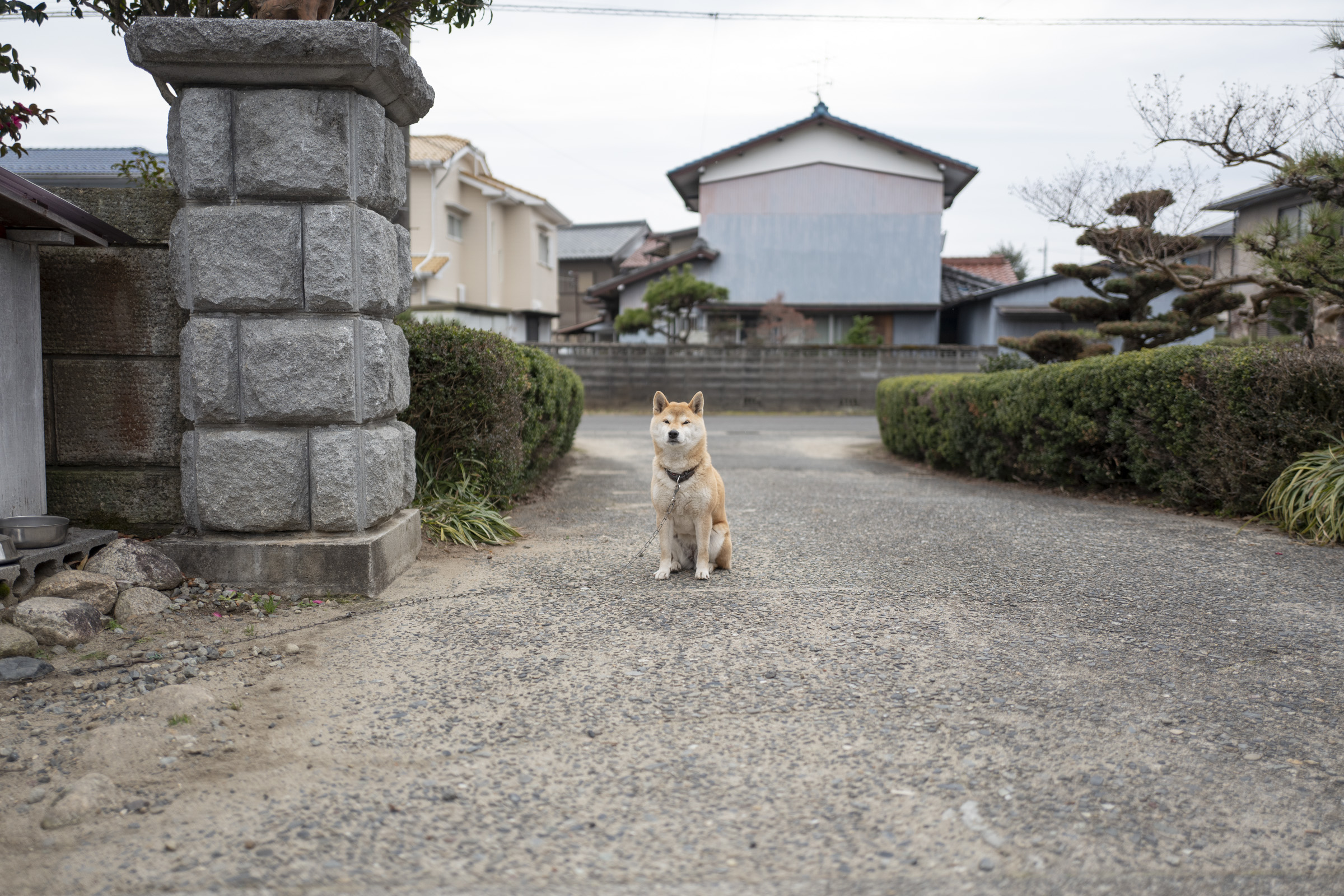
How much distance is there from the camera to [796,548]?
577 cm

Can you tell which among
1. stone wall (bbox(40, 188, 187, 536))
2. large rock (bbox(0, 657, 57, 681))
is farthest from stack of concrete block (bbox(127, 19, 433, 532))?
large rock (bbox(0, 657, 57, 681))

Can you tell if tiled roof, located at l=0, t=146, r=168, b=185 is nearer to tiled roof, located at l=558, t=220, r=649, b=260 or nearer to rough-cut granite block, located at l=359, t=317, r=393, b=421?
rough-cut granite block, located at l=359, t=317, r=393, b=421

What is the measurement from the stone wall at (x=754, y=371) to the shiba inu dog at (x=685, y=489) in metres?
17.4

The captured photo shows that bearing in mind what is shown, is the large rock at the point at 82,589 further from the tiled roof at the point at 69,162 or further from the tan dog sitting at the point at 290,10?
the tiled roof at the point at 69,162

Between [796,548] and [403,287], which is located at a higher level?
[403,287]

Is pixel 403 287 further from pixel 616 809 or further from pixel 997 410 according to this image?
pixel 997 410

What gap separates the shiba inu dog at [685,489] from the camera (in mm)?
4777

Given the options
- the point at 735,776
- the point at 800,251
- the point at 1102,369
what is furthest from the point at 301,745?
the point at 800,251

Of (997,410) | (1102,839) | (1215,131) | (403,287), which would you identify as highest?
(1215,131)

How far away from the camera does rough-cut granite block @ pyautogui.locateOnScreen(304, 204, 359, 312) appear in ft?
13.7

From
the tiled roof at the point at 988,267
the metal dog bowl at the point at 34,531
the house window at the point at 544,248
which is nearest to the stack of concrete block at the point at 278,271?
the metal dog bowl at the point at 34,531

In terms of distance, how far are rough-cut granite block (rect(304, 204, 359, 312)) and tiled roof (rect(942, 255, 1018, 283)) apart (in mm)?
27198

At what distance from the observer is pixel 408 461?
16.2 feet

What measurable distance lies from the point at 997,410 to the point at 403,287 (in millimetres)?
6646
